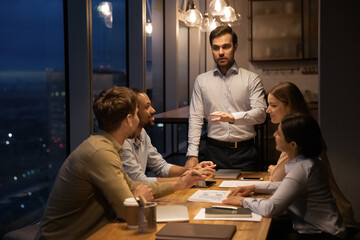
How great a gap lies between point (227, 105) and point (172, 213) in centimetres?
198

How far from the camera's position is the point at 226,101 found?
13.2ft

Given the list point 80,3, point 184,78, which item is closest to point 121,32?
point 80,3

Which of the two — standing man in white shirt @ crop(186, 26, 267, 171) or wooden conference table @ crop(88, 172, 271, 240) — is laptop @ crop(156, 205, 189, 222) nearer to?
wooden conference table @ crop(88, 172, 271, 240)

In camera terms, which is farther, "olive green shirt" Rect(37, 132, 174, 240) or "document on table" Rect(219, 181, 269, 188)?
"document on table" Rect(219, 181, 269, 188)

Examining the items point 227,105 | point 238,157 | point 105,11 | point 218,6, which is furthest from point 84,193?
point 105,11

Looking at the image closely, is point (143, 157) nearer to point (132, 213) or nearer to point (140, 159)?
point (140, 159)

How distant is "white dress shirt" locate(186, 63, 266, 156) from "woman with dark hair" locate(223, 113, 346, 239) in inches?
56.8

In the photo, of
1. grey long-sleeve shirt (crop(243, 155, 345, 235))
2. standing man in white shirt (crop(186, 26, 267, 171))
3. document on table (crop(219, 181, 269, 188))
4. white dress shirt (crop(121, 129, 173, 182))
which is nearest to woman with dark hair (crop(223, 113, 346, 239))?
grey long-sleeve shirt (crop(243, 155, 345, 235))

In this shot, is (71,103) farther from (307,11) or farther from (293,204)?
(307,11)

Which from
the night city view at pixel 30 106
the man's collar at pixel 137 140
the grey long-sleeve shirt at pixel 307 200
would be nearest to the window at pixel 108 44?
the night city view at pixel 30 106

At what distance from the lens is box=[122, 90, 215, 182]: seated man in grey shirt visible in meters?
3.00

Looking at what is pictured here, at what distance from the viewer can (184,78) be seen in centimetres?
1027

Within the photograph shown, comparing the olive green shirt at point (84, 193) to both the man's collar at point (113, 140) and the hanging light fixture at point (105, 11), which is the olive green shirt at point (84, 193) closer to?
the man's collar at point (113, 140)

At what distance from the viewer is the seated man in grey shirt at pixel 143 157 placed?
300 centimetres
